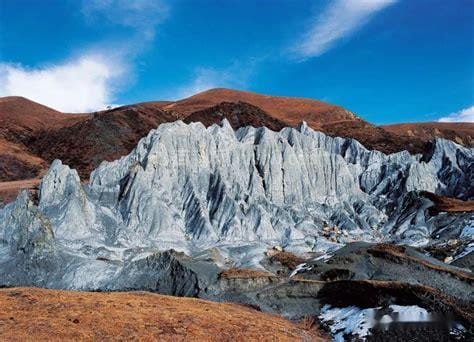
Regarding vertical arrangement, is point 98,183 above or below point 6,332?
above

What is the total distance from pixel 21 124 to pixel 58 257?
117246 millimetres

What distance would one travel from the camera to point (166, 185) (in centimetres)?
6919

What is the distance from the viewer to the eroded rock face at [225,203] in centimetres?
5116

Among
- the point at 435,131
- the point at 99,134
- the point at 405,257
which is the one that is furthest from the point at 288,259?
the point at 435,131

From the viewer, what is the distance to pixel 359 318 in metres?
25.4

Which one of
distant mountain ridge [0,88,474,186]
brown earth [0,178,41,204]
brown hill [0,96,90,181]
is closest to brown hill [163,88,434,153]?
distant mountain ridge [0,88,474,186]

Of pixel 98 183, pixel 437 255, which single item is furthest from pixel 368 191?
pixel 98 183

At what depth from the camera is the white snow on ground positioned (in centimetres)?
2362

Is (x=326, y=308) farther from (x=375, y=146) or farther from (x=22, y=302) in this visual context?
(x=375, y=146)

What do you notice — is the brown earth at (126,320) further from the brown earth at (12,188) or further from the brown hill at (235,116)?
the brown hill at (235,116)

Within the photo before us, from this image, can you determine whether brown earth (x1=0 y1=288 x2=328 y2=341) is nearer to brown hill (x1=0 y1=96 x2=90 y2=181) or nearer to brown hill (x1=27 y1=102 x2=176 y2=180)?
brown hill (x1=27 y1=102 x2=176 y2=180)

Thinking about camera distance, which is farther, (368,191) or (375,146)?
(375,146)

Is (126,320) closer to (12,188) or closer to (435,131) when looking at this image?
(12,188)

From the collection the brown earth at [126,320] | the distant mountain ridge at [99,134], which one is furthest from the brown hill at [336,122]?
the brown earth at [126,320]
